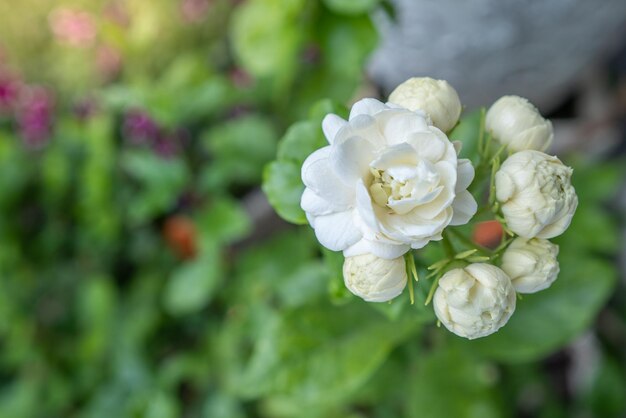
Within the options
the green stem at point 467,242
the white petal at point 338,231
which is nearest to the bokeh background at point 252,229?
the green stem at point 467,242

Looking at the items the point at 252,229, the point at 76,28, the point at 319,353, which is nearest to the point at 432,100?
the point at 319,353

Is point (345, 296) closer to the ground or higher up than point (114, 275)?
higher up

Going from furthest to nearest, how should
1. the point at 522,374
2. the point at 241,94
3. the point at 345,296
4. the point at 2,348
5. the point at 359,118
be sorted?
the point at 2,348 → the point at 241,94 → the point at 522,374 → the point at 345,296 → the point at 359,118

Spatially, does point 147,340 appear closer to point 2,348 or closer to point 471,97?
point 2,348

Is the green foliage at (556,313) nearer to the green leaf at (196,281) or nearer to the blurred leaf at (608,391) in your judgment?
the blurred leaf at (608,391)

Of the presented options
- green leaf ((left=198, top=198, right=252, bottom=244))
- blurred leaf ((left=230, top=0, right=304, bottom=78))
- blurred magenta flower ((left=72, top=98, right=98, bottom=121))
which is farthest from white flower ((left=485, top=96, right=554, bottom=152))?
blurred magenta flower ((left=72, top=98, right=98, bottom=121))

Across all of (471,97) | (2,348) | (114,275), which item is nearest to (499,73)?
(471,97)

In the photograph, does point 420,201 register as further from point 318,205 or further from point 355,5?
point 355,5
